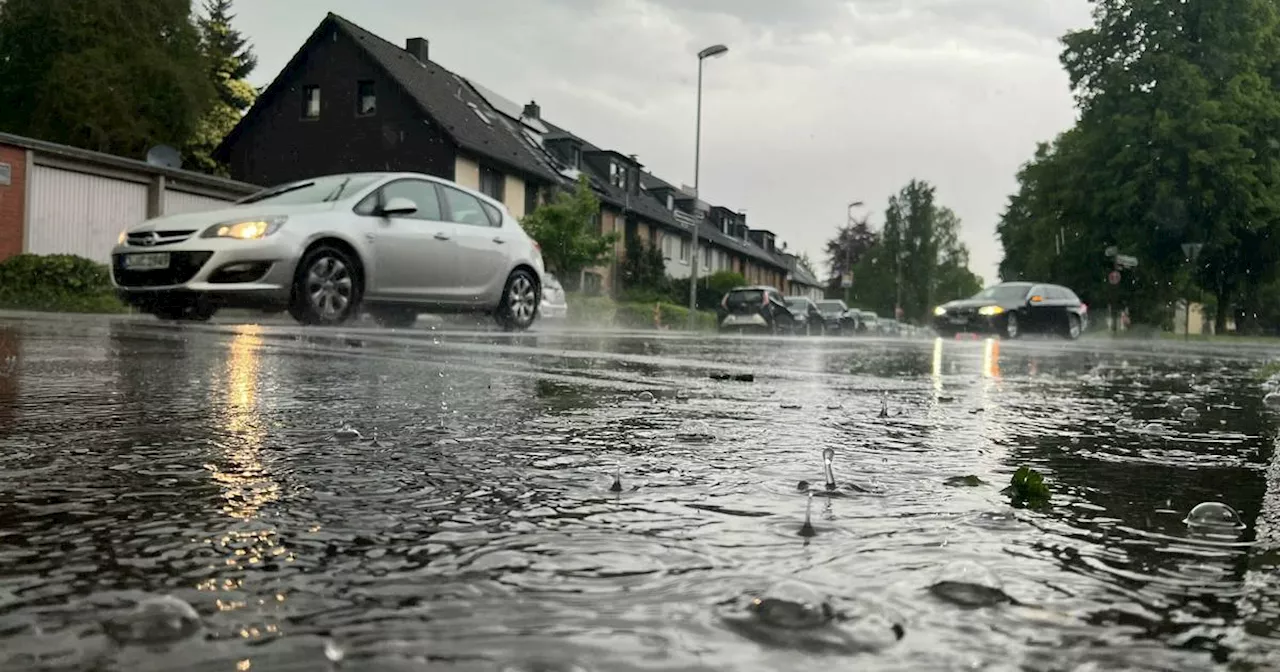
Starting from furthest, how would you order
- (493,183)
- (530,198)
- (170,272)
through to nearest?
(530,198), (493,183), (170,272)

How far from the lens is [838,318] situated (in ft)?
141

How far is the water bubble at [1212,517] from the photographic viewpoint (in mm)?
1985

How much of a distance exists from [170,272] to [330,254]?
1282 mm

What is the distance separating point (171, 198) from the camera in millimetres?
24531

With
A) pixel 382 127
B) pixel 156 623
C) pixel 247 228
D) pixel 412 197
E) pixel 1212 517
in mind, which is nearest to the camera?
pixel 156 623

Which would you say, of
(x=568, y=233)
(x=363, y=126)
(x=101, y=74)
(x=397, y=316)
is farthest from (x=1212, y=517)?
(x=101, y=74)

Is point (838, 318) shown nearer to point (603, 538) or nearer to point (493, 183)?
point (493, 183)

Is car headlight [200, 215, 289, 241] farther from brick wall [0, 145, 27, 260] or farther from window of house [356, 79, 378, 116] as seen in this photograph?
window of house [356, 79, 378, 116]

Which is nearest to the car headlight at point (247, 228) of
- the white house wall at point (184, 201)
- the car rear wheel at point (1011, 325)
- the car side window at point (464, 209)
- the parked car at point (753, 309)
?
the car side window at point (464, 209)

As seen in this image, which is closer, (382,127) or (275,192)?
(275,192)

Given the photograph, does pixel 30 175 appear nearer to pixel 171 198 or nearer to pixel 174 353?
pixel 171 198

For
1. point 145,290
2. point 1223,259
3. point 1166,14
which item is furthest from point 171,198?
point 1223,259

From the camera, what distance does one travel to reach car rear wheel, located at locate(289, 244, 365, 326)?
29.2ft

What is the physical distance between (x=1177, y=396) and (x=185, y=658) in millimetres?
5690
